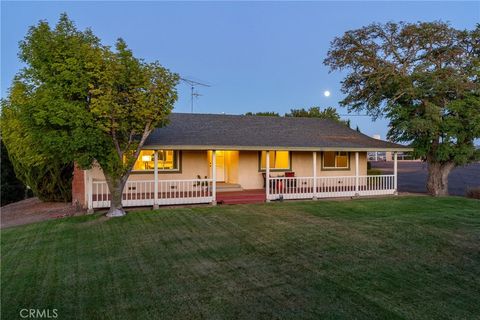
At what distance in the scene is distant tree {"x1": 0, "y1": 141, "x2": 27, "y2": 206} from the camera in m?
20.3

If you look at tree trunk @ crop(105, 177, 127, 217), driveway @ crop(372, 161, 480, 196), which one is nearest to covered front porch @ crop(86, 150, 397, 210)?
tree trunk @ crop(105, 177, 127, 217)

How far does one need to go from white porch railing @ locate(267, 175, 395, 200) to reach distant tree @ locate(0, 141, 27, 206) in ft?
55.8

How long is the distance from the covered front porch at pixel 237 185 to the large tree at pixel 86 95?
6.13 feet

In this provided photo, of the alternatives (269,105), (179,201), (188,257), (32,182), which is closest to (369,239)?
(188,257)

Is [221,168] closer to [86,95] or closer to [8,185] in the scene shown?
[86,95]

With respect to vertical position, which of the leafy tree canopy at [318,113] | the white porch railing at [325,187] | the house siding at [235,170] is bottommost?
the white porch railing at [325,187]

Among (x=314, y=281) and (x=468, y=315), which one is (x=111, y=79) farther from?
(x=468, y=315)

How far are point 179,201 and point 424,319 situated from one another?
985 centimetres

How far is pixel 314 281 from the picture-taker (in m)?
5.64

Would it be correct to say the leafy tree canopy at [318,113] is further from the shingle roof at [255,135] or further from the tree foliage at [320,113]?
the shingle roof at [255,135]

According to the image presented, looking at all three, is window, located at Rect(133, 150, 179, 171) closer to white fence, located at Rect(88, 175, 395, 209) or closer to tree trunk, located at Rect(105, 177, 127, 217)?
white fence, located at Rect(88, 175, 395, 209)

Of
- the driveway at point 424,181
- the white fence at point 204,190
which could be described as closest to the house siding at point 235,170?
the white fence at point 204,190

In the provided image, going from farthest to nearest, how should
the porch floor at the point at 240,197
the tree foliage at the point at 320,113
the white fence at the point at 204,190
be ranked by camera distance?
the tree foliage at the point at 320,113 < the porch floor at the point at 240,197 < the white fence at the point at 204,190

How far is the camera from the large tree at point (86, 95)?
32.1 ft
